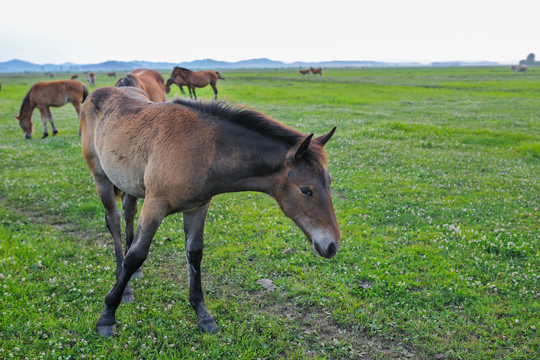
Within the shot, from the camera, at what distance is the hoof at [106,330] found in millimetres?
4527

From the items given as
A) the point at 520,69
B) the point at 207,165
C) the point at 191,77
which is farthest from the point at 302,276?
the point at 520,69

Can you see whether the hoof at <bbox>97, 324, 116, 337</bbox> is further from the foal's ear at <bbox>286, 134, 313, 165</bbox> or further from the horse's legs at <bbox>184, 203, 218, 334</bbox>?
the foal's ear at <bbox>286, 134, 313, 165</bbox>

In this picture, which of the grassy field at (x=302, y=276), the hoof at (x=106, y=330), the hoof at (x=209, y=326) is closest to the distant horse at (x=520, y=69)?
the grassy field at (x=302, y=276)

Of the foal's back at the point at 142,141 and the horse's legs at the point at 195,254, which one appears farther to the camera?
the horse's legs at the point at 195,254

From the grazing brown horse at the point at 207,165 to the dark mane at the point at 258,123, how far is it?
0.01 meters

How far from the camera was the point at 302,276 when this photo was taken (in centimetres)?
599

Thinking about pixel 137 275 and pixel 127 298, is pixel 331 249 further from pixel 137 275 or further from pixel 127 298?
pixel 137 275

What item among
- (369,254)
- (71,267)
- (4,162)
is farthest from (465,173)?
(4,162)

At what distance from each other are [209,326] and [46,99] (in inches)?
745

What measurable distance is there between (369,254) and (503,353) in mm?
2607

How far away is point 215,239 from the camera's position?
7.22m

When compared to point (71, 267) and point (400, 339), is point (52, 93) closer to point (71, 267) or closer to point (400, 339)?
point (71, 267)

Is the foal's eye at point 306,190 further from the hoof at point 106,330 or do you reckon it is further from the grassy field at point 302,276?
the hoof at point 106,330

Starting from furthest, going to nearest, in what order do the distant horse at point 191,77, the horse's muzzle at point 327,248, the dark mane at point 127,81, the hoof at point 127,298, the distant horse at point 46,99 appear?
the distant horse at point 191,77
the distant horse at point 46,99
the dark mane at point 127,81
the hoof at point 127,298
the horse's muzzle at point 327,248
